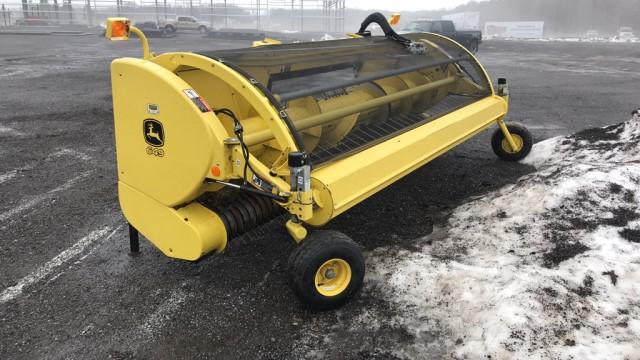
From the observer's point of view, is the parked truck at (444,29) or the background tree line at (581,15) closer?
the parked truck at (444,29)

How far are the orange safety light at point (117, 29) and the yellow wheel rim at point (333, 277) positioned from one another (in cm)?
204

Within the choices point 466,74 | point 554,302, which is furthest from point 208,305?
point 466,74

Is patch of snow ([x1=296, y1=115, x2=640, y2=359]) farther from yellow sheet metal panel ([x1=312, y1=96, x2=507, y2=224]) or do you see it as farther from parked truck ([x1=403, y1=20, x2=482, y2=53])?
parked truck ([x1=403, y1=20, x2=482, y2=53])

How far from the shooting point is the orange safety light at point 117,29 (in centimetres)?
324

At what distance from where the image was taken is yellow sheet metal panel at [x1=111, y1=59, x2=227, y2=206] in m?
2.86

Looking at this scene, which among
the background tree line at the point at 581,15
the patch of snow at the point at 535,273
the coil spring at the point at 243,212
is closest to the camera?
the patch of snow at the point at 535,273

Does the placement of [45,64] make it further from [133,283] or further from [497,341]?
[497,341]

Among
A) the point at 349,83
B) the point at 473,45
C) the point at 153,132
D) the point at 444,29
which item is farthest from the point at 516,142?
the point at 473,45

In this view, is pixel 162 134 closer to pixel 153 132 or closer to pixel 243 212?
pixel 153 132

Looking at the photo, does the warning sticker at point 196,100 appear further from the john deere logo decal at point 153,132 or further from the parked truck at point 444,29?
the parked truck at point 444,29

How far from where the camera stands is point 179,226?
3076 millimetres

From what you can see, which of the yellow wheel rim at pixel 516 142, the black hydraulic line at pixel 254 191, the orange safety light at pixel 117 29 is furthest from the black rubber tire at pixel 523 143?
the orange safety light at pixel 117 29

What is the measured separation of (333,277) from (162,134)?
1.39 metres

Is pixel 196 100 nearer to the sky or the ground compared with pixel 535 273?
nearer to the sky
